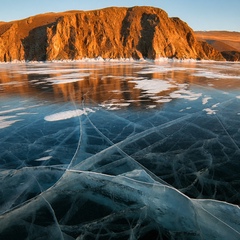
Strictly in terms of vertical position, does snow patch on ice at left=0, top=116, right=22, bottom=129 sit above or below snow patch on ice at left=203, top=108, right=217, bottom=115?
below

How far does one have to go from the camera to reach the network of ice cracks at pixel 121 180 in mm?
2637

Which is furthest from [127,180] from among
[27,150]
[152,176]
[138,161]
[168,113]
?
[168,113]

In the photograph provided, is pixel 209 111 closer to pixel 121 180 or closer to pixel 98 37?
pixel 121 180

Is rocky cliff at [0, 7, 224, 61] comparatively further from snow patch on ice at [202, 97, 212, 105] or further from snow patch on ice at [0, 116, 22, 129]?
snow patch on ice at [0, 116, 22, 129]

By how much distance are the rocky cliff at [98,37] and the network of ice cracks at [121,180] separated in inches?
2494

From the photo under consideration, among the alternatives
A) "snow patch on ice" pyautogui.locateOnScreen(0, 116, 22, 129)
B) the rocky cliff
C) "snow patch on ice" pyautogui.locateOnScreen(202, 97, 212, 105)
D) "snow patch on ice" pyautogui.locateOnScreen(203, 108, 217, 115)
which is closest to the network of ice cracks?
"snow patch on ice" pyautogui.locateOnScreen(0, 116, 22, 129)

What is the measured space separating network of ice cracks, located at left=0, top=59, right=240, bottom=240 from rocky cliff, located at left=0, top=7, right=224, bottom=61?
63.3m

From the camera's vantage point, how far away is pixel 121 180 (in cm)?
346

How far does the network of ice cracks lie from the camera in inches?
104

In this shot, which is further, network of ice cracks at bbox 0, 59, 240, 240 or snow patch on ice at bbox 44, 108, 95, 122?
snow patch on ice at bbox 44, 108, 95, 122

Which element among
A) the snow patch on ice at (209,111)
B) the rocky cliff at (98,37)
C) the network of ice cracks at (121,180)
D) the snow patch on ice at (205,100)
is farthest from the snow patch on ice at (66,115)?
the rocky cliff at (98,37)

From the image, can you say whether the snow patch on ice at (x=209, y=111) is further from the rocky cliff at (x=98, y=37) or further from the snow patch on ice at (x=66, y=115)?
the rocky cliff at (x=98, y=37)

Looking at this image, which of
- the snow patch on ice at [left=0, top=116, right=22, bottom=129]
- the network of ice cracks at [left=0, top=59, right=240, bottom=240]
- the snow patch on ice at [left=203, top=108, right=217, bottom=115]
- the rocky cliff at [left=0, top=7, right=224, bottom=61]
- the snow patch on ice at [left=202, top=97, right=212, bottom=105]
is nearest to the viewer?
the network of ice cracks at [left=0, top=59, right=240, bottom=240]

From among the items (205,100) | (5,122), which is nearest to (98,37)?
(205,100)
